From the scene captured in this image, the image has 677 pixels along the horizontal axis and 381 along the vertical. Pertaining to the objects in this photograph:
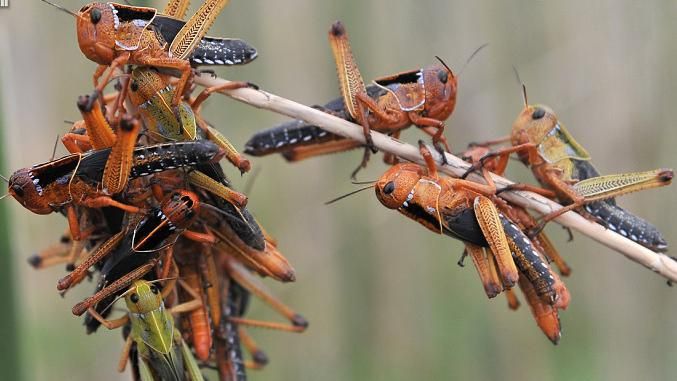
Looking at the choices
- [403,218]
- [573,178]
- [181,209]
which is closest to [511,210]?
[573,178]

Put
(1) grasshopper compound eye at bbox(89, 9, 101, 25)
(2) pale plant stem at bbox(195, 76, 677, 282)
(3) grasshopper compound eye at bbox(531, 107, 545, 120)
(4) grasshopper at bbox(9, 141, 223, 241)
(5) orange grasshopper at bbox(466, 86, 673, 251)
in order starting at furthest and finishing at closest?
(3) grasshopper compound eye at bbox(531, 107, 545, 120) → (5) orange grasshopper at bbox(466, 86, 673, 251) → (2) pale plant stem at bbox(195, 76, 677, 282) → (1) grasshopper compound eye at bbox(89, 9, 101, 25) → (4) grasshopper at bbox(9, 141, 223, 241)

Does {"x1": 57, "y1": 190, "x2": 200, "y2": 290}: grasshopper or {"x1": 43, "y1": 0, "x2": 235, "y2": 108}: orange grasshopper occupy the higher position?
{"x1": 43, "y1": 0, "x2": 235, "y2": 108}: orange grasshopper

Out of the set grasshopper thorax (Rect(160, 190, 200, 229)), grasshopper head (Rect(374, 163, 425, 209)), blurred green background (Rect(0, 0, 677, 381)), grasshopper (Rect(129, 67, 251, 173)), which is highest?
grasshopper (Rect(129, 67, 251, 173))

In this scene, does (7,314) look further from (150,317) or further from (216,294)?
(216,294)

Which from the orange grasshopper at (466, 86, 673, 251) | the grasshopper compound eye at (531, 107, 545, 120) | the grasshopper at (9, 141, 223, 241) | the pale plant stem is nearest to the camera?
the grasshopper at (9, 141, 223, 241)

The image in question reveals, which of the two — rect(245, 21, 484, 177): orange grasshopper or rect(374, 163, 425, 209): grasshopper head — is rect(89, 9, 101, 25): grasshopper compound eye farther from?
rect(374, 163, 425, 209): grasshopper head

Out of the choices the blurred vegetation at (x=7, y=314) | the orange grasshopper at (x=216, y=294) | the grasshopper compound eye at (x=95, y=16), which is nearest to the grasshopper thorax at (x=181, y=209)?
the orange grasshopper at (x=216, y=294)

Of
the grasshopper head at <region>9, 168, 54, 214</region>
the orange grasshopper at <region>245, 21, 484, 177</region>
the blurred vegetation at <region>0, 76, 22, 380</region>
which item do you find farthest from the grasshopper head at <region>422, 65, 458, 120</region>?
the blurred vegetation at <region>0, 76, 22, 380</region>

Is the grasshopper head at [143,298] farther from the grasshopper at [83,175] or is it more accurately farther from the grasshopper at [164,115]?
the grasshopper at [164,115]

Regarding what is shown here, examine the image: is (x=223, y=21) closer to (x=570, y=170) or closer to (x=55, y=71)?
(x=55, y=71)
